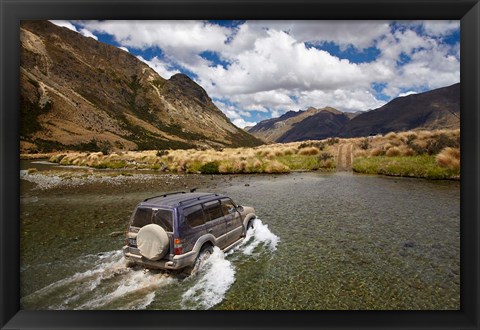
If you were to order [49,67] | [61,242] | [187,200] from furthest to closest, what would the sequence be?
1. [49,67]
2. [61,242]
3. [187,200]

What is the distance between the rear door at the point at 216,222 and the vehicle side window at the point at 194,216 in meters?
0.25

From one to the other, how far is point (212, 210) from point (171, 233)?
2.04 metres

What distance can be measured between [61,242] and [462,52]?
14787 mm

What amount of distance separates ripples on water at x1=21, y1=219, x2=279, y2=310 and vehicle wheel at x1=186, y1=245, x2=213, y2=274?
0.12 m

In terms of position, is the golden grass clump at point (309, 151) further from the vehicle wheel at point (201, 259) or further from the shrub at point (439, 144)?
the vehicle wheel at point (201, 259)

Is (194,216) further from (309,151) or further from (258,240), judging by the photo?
(309,151)

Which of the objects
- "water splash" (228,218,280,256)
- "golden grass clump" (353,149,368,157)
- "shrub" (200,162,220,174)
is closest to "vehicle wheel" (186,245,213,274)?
"water splash" (228,218,280,256)

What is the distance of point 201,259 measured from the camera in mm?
8383

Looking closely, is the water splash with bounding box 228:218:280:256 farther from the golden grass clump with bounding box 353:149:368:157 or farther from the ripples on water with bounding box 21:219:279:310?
the golden grass clump with bounding box 353:149:368:157

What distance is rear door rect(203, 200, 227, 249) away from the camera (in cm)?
900

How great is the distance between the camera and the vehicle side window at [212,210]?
9.07 metres
